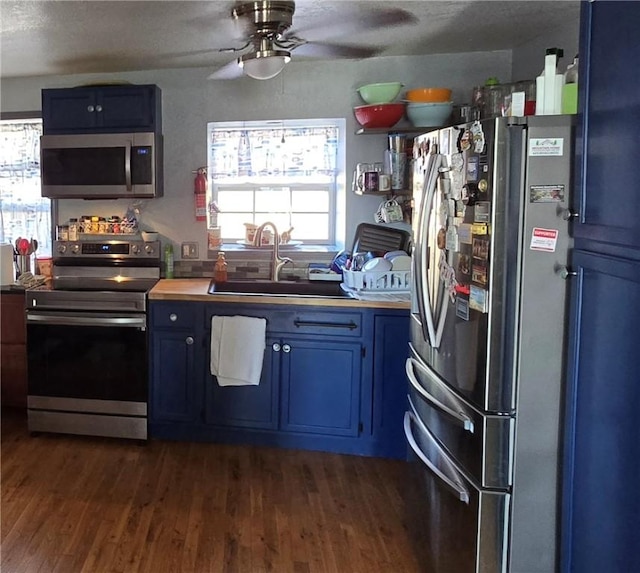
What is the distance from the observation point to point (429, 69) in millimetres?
3338

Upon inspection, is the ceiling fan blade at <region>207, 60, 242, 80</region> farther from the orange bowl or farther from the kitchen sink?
the kitchen sink

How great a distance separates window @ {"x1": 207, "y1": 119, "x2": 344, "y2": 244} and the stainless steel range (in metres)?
0.90

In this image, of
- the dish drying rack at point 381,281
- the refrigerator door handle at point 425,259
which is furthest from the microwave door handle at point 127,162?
the refrigerator door handle at point 425,259

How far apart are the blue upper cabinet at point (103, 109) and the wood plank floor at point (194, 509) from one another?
6.05ft

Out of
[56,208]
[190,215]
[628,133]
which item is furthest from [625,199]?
[56,208]

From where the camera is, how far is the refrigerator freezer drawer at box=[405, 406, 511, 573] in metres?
1.67

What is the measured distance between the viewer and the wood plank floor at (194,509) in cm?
214

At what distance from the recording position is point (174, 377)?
3.10 metres

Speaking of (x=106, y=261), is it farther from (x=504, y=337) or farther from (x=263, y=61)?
(x=504, y=337)

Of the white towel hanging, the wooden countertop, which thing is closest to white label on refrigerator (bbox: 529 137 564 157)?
the wooden countertop

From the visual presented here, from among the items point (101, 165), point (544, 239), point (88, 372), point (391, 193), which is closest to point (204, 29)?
point (101, 165)

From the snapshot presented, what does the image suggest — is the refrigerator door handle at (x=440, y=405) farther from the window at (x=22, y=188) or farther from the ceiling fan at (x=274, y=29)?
the window at (x=22, y=188)

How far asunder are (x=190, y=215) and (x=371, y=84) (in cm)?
139

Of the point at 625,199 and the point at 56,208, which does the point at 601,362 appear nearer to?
the point at 625,199
